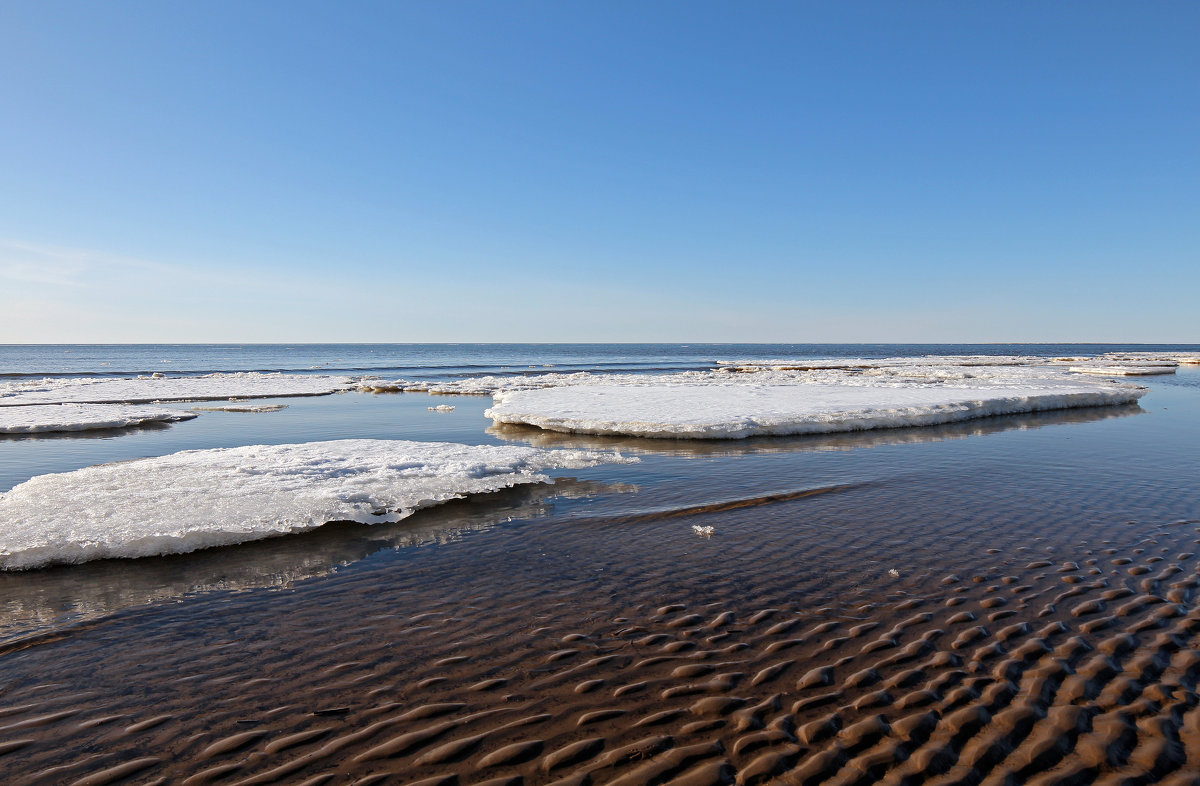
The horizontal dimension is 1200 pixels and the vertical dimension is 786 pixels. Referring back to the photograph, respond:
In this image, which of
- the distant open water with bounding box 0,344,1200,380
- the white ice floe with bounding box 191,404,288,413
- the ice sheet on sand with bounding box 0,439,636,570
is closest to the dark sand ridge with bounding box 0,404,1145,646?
the ice sheet on sand with bounding box 0,439,636,570

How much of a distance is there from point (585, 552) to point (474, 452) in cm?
567

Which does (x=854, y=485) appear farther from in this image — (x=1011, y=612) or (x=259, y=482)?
(x=259, y=482)

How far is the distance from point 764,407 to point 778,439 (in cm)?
300

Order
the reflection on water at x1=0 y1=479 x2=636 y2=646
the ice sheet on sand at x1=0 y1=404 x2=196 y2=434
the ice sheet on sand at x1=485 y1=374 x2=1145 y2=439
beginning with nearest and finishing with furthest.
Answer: the reflection on water at x1=0 y1=479 x2=636 y2=646
the ice sheet on sand at x1=485 y1=374 x2=1145 y2=439
the ice sheet on sand at x1=0 y1=404 x2=196 y2=434

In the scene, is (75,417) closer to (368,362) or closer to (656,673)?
(656,673)

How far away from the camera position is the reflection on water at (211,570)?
5.88 m

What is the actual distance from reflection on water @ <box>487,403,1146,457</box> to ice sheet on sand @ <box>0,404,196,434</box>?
11937 mm

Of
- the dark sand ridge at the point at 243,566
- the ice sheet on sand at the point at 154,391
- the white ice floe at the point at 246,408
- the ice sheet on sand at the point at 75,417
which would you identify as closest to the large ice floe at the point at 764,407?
the dark sand ridge at the point at 243,566

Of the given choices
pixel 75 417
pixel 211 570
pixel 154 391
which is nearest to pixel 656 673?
pixel 211 570

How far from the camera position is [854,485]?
10.7m

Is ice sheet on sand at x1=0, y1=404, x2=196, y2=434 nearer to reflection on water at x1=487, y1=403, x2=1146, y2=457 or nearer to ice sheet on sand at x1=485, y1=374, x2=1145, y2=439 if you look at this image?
ice sheet on sand at x1=485, y1=374, x2=1145, y2=439

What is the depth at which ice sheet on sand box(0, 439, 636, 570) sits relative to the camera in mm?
7336

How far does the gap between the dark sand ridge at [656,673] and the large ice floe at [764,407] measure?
30.1 ft

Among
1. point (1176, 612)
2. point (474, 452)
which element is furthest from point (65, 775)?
point (474, 452)
